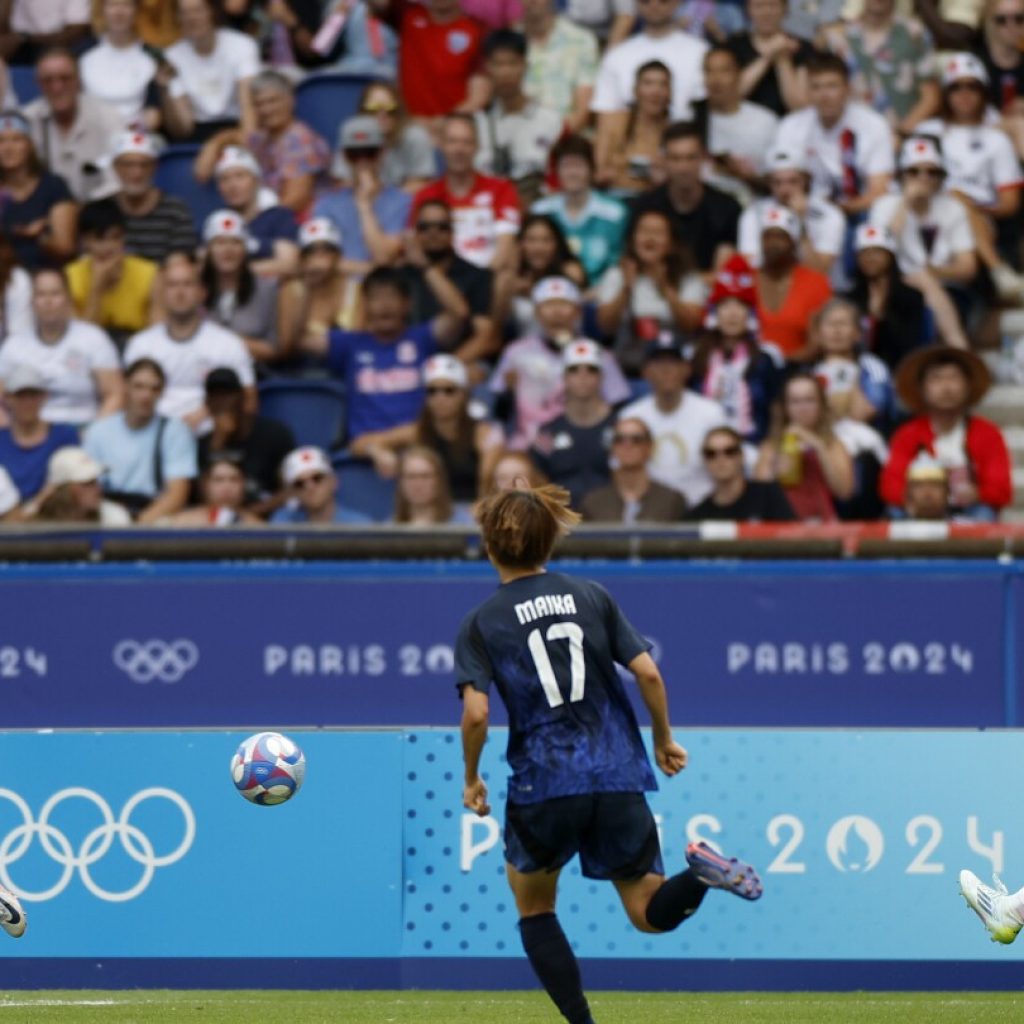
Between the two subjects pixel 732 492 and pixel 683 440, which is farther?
pixel 683 440

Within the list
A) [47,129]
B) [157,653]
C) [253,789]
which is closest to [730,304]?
[157,653]

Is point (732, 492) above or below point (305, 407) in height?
below

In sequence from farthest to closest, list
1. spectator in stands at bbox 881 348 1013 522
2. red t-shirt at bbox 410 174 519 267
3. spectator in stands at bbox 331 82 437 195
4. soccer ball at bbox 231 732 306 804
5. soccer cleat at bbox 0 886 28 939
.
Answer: spectator in stands at bbox 331 82 437 195, red t-shirt at bbox 410 174 519 267, spectator in stands at bbox 881 348 1013 522, soccer ball at bbox 231 732 306 804, soccer cleat at bbox 0 886 28 939

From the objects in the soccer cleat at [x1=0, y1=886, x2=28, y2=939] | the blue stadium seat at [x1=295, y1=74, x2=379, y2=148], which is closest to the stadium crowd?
the blue stadium seat at [x1=295, y1=74, x2=379, y2=148]

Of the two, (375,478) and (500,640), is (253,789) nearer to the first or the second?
(500,640)

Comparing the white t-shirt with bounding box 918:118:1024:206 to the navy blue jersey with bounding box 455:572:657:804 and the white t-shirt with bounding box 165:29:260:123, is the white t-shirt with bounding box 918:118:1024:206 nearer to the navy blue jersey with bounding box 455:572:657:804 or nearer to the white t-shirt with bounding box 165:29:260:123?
the white t-shirt with bounding box 165:29:260:123

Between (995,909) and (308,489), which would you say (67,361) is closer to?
(308,489)

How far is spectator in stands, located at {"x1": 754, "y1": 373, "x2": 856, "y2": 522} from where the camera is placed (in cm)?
1455

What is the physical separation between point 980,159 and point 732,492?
375cm

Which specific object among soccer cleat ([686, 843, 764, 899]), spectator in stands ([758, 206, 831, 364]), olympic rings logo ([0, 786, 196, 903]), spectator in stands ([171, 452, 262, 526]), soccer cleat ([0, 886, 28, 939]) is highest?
spectator in stands ([758, 206, 831, 364])

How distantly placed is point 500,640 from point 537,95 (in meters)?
9.96

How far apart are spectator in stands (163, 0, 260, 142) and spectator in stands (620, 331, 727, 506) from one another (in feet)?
13.8

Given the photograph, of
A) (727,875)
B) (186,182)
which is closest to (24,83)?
(186,182)

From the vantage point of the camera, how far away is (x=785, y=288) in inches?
618
